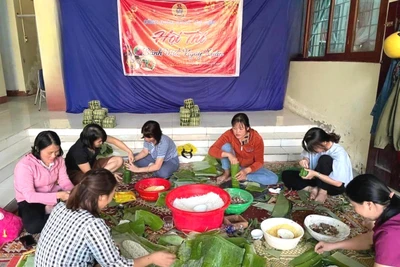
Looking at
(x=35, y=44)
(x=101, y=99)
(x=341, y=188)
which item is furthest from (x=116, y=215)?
(x=35, y=44)

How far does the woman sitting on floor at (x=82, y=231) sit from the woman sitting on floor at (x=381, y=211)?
1.11 metres

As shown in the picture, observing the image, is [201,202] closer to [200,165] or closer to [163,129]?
[200,165]

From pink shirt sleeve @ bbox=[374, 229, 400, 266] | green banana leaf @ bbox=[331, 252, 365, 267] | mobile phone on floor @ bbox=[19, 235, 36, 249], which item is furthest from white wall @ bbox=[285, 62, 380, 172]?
mobile phone on floor @ bbox=[19, 235, 36, 249]

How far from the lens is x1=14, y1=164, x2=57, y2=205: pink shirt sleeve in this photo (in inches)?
82.0

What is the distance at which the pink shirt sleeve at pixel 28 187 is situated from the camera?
2.08 metres

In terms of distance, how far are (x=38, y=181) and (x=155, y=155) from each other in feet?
3.86

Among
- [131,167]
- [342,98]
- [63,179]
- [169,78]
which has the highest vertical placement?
Answer: [169,78]

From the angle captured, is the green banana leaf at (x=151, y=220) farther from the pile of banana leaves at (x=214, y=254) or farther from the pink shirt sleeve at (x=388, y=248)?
the pink shirt sleeve at (x=388, y=248)

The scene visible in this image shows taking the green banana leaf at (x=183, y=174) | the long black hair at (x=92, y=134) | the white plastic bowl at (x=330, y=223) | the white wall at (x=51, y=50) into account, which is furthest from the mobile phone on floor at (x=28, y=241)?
the white wall at (x=51, y=50)

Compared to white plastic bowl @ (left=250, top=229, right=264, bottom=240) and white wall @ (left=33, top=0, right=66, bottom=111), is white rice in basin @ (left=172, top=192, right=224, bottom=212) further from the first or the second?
white wall @ (left=33, top=0, right=66, bottom=111)

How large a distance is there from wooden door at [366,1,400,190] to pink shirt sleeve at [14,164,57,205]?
2.92 m

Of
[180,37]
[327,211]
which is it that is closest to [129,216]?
[327,211]

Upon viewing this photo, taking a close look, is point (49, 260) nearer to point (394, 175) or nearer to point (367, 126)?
point (394, 175)

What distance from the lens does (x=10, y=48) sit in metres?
6.87
